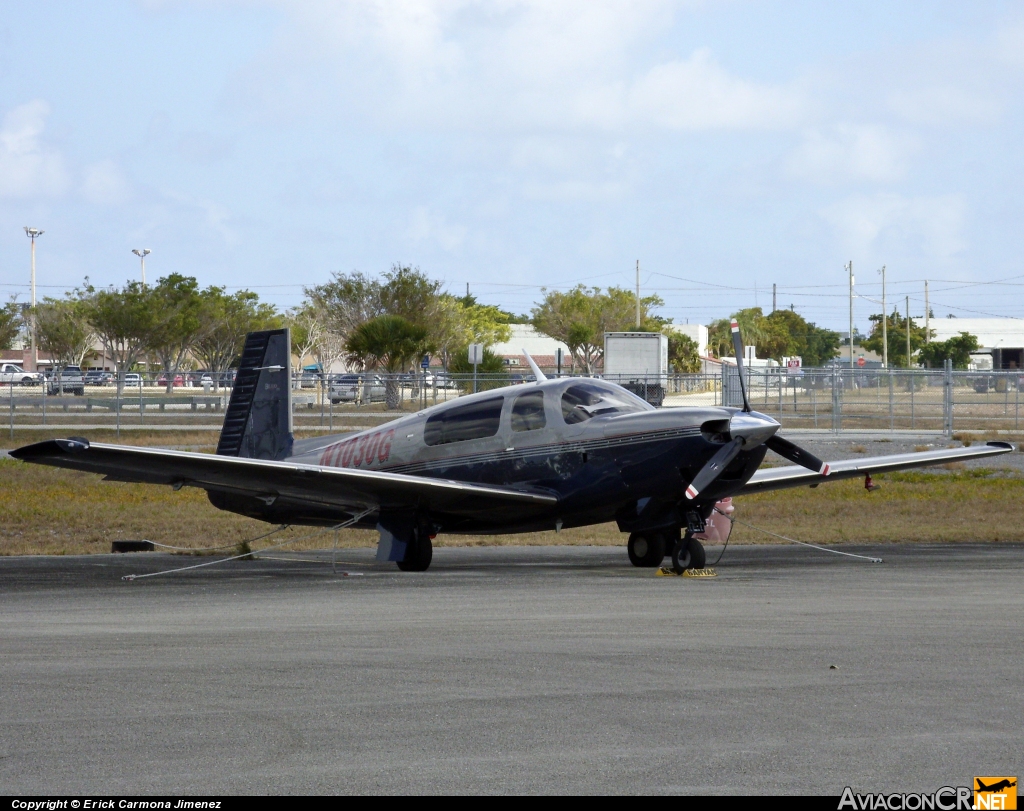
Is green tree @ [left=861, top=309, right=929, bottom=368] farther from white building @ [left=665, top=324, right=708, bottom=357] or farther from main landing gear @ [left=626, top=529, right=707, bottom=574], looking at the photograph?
main landing gear @ [left=626, top=529, right=707, bottom=574]

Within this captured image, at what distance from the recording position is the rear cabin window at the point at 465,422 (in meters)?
15.8

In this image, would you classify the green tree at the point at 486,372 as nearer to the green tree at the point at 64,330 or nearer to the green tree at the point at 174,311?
the green tree at the point at 174,311

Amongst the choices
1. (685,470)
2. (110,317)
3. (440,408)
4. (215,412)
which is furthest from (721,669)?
(110,317)

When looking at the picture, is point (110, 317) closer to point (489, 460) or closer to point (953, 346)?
point (489, 460)

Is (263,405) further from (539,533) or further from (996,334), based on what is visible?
(996,334)

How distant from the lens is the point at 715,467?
45.7ft

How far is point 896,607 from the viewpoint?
10828 millimetres

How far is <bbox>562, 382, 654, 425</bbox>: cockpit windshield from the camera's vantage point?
1525cm

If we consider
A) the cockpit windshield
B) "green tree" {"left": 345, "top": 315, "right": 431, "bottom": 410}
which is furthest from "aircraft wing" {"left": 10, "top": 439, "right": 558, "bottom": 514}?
"green tree" {"left": 345, "top": 315, "right": 431, "bottom": 410}

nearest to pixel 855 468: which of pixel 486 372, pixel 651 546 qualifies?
pixel 651 546

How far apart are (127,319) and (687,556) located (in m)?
69.2

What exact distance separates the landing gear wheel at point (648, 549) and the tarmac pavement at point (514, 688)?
2357mm

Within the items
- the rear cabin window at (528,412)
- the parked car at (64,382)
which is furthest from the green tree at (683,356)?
the rear cabin window at (528,412)

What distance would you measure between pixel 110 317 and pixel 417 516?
221 ft
